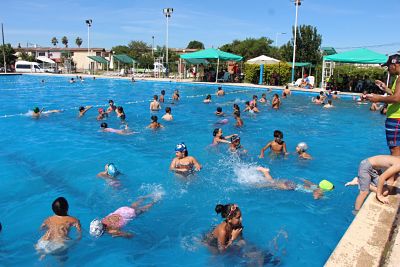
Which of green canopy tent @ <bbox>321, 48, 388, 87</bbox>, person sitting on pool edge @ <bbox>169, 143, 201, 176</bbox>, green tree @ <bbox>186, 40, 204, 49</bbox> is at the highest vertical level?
green tree @ <bbox>186, 40, 204, 49</bbox>

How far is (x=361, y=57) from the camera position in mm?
22750

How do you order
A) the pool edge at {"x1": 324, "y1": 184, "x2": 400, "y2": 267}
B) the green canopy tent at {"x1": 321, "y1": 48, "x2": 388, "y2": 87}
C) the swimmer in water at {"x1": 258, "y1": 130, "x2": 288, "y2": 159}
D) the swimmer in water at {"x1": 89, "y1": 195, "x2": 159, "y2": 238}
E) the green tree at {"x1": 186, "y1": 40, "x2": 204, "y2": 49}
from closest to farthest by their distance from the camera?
1. the pool edge at {"x1": 324, "y1": 184, "x2": 400, "y2": 267}
2. the swimmer in water at {"x1": 89, "y1": 195, "x2": 159, "y2": 238}
3. the swimmer in water at {"x1": 258, "y1": 130, "x2": 288, "y2": 159}
4. the green canopy tent at {"x1": 321, "y1": 48, "x2": 388, "y2": 87}
5. the green tree at {"x1": 186, "y1": 40, "x2": 204, "y2": 49}

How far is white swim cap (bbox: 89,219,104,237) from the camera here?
5.33 m

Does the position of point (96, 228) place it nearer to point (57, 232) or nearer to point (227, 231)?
point (57, 232)

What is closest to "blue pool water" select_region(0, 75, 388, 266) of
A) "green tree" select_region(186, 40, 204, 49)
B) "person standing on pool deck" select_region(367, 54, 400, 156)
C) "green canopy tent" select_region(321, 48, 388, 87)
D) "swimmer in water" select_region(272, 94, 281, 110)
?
"person standing on pool deck" select_region(367, 54, 400, 156)

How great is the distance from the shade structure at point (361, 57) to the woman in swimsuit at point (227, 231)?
20.5 metres

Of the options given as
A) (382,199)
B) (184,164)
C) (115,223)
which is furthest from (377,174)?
(184,164)

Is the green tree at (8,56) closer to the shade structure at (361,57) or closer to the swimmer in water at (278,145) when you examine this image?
the shade structure at (361,57)

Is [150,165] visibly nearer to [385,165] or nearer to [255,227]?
[255,227]

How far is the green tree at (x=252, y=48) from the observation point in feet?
228

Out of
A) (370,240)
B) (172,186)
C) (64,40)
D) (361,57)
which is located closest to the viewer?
(370,240)

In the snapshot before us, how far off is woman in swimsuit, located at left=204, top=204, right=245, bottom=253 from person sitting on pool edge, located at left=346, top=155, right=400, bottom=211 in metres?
1.72

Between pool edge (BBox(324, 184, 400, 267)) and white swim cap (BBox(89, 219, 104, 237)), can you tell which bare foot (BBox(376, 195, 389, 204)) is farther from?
white swim cap (BBox(89, 219, 104, 237))

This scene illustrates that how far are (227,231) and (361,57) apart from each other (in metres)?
21.2
